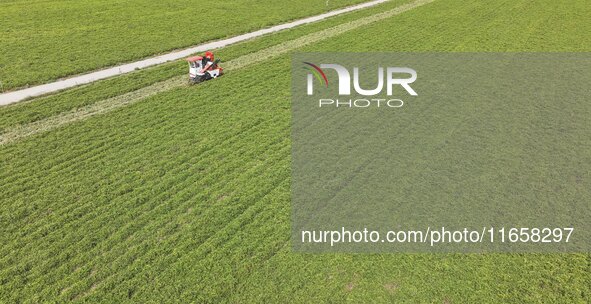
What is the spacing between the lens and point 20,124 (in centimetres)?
2352

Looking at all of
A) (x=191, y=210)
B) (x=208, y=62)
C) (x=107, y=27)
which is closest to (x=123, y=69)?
(x=208, y=62)

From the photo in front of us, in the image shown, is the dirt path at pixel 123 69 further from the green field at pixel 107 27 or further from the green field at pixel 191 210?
the green field at pixel 191 210

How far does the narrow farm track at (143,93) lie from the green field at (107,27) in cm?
781

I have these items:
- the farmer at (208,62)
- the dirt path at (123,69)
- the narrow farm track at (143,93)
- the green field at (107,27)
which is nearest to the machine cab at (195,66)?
the farmer at (208,62)

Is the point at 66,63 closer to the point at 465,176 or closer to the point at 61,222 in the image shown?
the point at 61,222

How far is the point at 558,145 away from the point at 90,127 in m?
26.0

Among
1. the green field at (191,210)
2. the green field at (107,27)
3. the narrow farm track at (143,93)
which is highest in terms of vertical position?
the green field at (107,27)

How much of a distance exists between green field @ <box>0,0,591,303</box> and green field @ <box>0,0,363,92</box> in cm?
750

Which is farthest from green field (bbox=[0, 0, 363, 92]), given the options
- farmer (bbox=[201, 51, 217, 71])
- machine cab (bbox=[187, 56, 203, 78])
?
farmer (bbox=[201, 51, 217, 71])

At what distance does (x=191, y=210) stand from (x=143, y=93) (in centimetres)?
1495

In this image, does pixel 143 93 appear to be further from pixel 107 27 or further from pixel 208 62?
pixel 107 27

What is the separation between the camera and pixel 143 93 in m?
28.2

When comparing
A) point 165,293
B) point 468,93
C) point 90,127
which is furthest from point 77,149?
point 468,93

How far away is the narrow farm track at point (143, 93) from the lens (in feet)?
75.3
